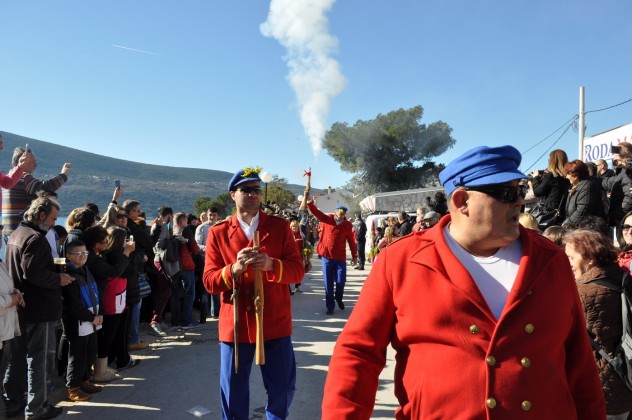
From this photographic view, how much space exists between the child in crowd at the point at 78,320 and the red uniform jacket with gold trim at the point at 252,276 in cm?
176

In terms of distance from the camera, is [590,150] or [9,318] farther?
[590,150]

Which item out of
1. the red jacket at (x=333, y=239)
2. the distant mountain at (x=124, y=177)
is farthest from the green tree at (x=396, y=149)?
the distant mountain at (x=124, y=177)

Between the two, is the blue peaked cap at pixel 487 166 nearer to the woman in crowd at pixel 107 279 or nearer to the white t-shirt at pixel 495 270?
the white t-shirt at pixel 495 270

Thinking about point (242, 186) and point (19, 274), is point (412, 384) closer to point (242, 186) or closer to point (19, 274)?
point (242, 186)

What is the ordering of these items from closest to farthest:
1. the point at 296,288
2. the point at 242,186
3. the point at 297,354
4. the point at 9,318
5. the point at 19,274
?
the point at 242,186 → the point at 9,318 → the point at 19,274 → the point at 297,354 → the point at 296,288

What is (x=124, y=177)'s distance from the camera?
122 meters

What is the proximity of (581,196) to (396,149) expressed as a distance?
38315mm

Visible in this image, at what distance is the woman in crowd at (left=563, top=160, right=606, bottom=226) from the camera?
473 centimetres

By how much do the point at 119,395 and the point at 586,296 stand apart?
4.13 meters

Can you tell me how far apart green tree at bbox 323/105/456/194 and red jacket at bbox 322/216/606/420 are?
40722 mm

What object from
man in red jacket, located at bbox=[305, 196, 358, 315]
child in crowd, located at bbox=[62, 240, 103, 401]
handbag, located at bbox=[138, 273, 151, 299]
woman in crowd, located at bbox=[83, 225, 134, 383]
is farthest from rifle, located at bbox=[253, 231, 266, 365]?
man in red jacket, located at bbox=[305, 196, 358, 315]

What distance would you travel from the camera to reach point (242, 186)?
324 centimetres

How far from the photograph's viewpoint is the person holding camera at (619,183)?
5.44 m

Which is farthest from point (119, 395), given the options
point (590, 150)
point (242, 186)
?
point (590, 150)
